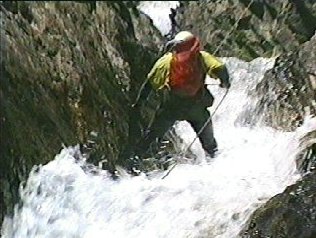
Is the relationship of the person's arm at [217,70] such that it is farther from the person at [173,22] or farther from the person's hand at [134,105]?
the person at [173,22]

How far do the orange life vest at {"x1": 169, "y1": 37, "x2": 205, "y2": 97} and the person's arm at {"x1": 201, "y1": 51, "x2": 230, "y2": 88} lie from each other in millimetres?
73

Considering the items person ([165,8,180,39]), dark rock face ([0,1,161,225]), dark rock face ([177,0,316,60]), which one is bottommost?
dark rock face ([177,0,316,60])

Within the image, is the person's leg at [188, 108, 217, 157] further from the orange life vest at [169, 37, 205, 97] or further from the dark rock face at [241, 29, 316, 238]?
the dark rock face at [241, 29, 316, 238]

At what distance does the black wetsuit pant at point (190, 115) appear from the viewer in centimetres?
887

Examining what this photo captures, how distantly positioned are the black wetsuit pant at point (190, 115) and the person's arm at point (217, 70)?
0.36m

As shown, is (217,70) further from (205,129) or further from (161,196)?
(161,196)

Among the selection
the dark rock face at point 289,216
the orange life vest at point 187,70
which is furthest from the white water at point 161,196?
the orange life vest at point 187,70

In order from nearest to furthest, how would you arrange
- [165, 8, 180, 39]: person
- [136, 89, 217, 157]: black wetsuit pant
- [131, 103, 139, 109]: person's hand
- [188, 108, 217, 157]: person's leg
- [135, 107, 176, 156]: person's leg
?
[136, 89, 217, 157]: black wetsuit pant, [188, 108, 217, 157]: person's leg, [135, 107, 176, 156]: person's leg, [131, 103, 139, 109]: person's hand, [165, 8, 180, 39]: person

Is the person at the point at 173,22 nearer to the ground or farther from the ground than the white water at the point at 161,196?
farther from the ground

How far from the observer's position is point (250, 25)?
14461 mm

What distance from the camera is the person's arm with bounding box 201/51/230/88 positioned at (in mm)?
8438

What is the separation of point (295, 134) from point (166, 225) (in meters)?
2.15

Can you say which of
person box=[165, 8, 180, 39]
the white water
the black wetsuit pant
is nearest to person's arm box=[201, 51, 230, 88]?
the black wetsuit pant

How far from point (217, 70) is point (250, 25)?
6.12 metres
